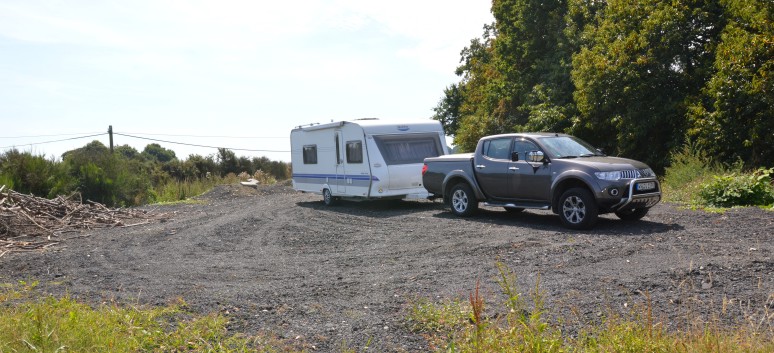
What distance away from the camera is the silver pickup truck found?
38.6ft

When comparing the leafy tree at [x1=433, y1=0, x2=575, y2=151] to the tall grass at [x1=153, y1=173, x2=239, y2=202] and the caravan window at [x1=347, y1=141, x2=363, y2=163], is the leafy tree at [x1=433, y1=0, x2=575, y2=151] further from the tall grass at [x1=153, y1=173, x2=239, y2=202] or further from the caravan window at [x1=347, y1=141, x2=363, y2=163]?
the tall grass at [x1=153, y1=173, x2=239, y2=202]

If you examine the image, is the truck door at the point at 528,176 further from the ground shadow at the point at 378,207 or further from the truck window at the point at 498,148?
the ground shadow at the point at 378,207

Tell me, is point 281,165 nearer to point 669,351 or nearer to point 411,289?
point 411,289

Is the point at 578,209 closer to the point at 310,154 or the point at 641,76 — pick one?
the point at 310,154

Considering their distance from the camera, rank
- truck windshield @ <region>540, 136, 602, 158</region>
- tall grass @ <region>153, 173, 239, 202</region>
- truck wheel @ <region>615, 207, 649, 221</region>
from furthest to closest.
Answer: tall grass @ <region>153, 173, 239, 202</region>, truck windshield @ <region>540, 136, 602, 158</region>, truck wheel @ <region>615, 207, 649, 221</region>

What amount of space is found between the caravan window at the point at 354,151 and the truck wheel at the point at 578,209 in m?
6.74

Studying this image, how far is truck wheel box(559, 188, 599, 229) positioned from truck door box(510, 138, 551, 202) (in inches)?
21.1

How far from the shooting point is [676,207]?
1430cm

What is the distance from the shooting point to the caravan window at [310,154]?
20.3 m

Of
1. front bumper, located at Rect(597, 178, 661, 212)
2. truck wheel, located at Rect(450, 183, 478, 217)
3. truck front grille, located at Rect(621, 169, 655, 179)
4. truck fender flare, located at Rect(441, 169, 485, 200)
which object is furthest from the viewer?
truck wheel, located at Rect(450, 183, 478, 217)

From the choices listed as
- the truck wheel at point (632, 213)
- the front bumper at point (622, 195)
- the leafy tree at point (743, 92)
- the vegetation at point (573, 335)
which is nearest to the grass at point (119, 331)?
the vegetation at point (573, 335)

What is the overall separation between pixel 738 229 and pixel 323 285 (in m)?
6.67

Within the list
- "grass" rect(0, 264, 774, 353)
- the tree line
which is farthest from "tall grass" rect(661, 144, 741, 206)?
"grass" rect(0, 264, 774, 353)

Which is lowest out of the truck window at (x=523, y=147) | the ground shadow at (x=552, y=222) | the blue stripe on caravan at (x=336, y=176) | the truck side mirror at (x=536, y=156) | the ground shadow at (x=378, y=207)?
the ground shadow at (x=552, y=222)
